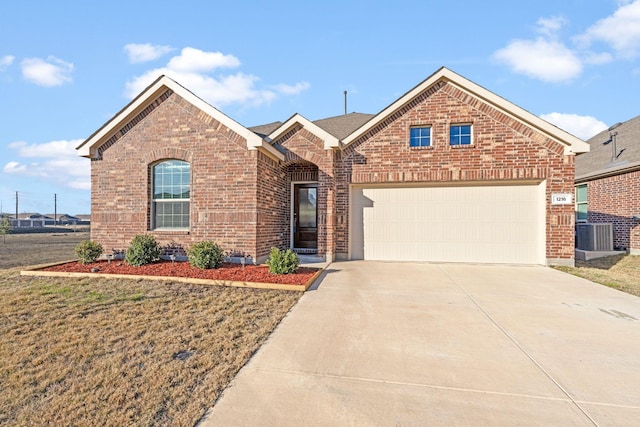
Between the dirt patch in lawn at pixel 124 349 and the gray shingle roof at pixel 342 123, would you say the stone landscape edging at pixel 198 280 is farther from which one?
the gray shingle roof at pixel 342 123

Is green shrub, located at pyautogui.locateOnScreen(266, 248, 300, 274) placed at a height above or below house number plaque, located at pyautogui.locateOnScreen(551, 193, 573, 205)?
below

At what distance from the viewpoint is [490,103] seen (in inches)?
344

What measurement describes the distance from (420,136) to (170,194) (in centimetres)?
796

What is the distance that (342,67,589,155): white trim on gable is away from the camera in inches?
324

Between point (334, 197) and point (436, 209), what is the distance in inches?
131

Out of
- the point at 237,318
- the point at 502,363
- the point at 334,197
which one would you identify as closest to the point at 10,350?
the point at 237,318

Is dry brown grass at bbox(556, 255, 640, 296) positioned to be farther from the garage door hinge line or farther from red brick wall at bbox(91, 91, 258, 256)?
red brick wall at bbox(91, 91, 258, 256)

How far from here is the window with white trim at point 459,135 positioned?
8922 millimetres

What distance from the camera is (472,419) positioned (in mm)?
2270

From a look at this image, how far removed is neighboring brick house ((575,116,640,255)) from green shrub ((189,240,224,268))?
14119 mm

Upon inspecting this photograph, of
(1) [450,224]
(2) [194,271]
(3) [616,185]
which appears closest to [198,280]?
(2) [194,271]

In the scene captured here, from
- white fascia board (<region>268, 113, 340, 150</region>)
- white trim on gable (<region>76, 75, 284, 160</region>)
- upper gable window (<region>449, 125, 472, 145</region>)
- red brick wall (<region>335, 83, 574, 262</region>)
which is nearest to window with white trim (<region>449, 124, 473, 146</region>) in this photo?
upper gable window (<region>449, 125, 472, 145</region>)

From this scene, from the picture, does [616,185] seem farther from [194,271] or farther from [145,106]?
[145,106]

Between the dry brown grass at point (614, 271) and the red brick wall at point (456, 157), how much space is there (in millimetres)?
757
